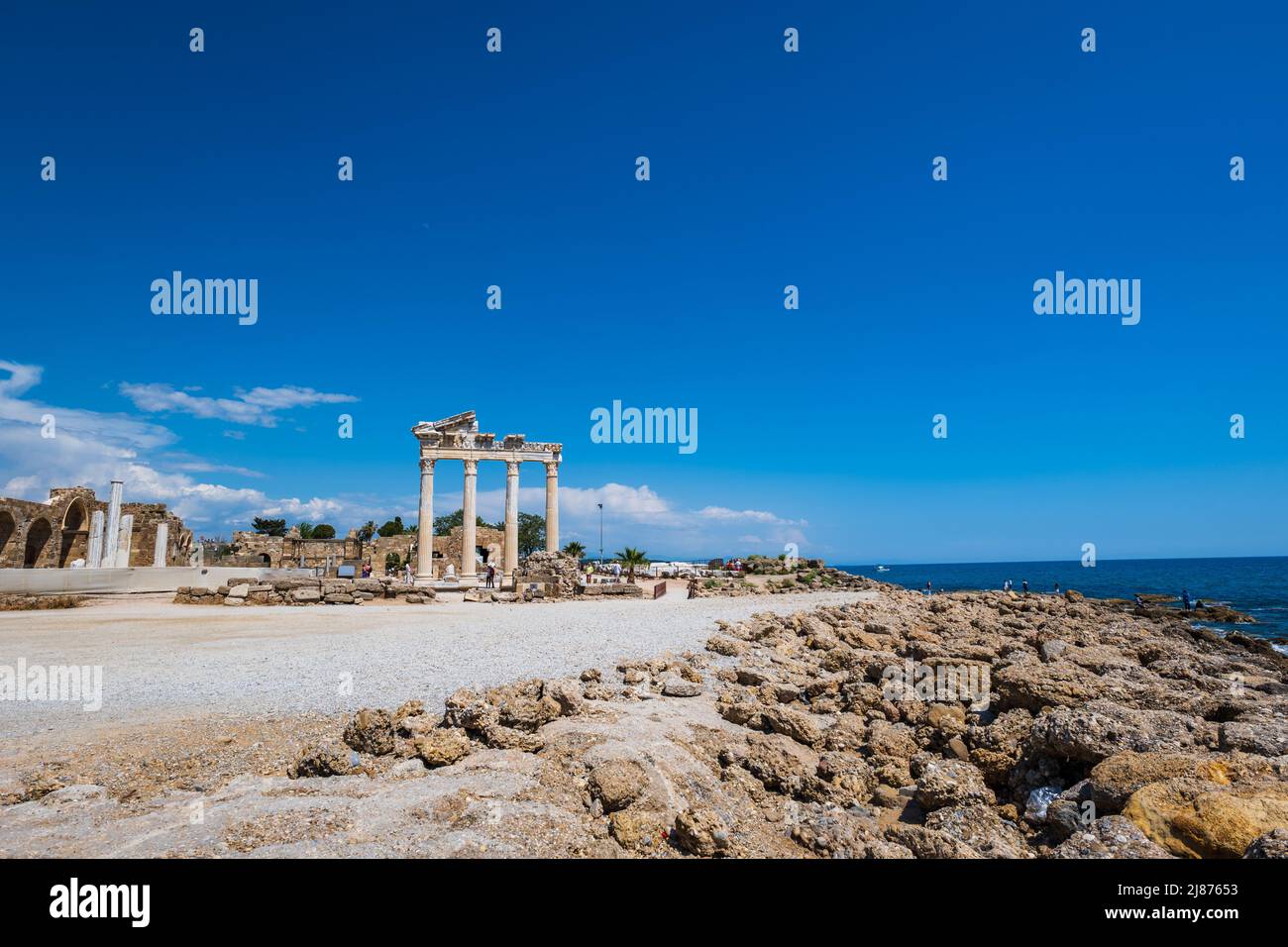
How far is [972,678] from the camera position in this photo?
33.1 ft

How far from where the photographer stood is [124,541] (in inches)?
1412

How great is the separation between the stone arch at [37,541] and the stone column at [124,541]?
9.60 feet

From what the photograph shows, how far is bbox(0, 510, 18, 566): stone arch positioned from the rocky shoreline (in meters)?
36.4

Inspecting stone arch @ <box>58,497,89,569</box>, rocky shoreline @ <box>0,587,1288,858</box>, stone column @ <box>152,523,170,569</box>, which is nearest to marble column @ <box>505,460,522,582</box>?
stone column @ <box>152,523,170,569</box>

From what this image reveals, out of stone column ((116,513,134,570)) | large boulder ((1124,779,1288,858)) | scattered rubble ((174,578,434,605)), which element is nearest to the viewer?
large boulder ((1124,779,1288,858))

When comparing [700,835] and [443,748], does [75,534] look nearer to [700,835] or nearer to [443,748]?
[443,748]

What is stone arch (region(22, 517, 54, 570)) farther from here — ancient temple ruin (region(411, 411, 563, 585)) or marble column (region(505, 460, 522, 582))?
marble column (region(505, 460, 522, 582))

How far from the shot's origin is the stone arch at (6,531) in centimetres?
3164

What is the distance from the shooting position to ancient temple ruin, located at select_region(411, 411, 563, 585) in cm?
3934

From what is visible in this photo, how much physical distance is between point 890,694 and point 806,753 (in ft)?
8.88

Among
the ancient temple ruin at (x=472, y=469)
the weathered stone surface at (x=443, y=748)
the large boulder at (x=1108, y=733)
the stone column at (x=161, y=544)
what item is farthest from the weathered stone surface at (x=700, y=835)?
the stone column at (x=161, y=544)

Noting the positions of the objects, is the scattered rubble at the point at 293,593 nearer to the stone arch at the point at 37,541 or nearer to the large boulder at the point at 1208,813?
the stone arch at the point at 37,541

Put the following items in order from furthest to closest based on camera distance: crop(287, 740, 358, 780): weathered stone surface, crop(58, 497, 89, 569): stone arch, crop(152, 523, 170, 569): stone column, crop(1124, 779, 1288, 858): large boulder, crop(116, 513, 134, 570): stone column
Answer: crop(58, 497, 89, 569): stone arch < crop(152, 523, 170, 569): stone column < crop(116, 513, 134, 570): stone column < crop(287, 740, 358, 780): weathered stone surface < crop(1124, 779, 1288, 858): large boulder
